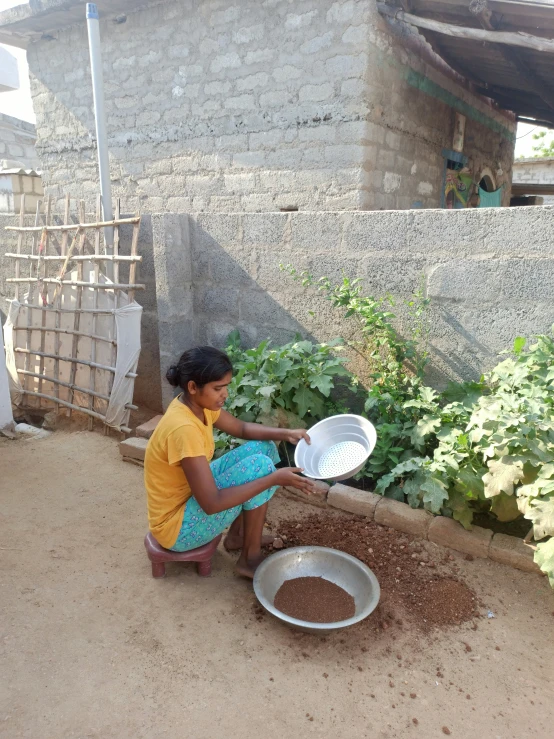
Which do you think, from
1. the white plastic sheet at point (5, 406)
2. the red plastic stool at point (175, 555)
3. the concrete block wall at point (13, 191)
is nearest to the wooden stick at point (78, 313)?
the white plastic sheet at point (5, 406)

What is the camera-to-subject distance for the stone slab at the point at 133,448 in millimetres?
3750

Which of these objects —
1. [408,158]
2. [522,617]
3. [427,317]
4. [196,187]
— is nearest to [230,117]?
[196,187]

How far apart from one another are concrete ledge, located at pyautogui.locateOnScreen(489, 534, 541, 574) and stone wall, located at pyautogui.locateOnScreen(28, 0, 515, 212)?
3392 mm

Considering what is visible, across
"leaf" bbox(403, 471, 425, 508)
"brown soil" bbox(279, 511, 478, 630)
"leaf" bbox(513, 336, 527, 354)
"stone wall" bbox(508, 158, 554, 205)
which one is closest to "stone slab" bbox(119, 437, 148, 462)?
"brown soil" bbox(279, 511, 478, 630)

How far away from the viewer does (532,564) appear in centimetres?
257

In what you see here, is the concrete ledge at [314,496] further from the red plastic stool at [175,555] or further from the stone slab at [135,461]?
the stone slab at [135,461]

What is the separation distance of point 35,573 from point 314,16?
201 inches

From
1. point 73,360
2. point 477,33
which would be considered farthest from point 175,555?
point 477,33

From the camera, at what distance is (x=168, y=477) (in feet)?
7.70

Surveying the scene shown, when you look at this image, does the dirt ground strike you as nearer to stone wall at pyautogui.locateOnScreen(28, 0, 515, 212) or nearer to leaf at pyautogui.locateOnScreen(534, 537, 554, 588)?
leaf at pyautogui.locateOnScreen(534, 537, 554, 588)

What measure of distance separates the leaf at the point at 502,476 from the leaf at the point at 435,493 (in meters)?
0.29

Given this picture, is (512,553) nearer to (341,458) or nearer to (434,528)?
(434,528)

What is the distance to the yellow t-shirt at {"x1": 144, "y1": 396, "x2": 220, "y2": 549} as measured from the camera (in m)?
→ 2.25

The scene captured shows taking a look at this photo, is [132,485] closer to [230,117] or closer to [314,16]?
[230,117]
